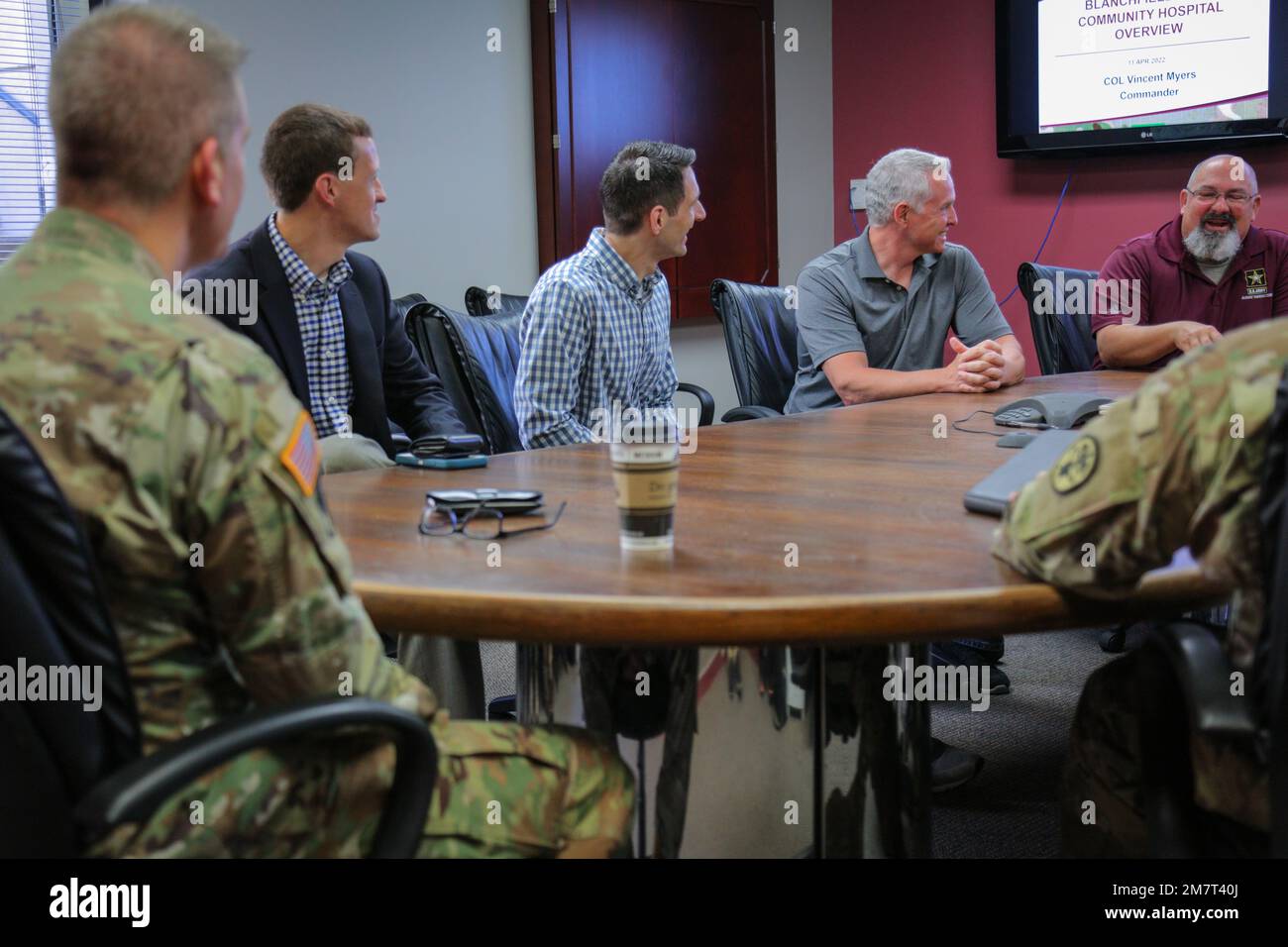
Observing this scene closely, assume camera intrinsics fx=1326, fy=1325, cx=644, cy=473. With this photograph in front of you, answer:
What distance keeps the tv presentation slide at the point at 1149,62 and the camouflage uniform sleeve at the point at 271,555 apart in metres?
4.93

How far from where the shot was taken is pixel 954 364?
10.4 ft

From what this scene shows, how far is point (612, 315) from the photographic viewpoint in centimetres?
287

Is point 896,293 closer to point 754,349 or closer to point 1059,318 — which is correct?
point 754,349

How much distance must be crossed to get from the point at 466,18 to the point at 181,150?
421 cm

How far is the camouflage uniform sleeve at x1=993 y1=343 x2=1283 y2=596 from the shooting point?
1.07m

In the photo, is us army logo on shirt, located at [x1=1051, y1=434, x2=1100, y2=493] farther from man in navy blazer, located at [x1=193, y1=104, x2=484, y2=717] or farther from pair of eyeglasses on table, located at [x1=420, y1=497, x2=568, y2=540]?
man in navy blazer, located at [x1=193, y1=104, x2=484, y2=717]

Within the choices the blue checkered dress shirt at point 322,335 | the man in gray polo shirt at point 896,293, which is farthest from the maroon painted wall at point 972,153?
the blue checkered dress shirt at point 322,335

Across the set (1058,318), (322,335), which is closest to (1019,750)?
(1058,318)

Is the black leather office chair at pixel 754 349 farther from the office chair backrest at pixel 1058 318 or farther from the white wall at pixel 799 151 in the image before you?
the white wall at pixel 799 151

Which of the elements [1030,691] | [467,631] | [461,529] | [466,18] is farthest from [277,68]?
[467,631]

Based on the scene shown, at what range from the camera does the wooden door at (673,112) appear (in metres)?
5.24

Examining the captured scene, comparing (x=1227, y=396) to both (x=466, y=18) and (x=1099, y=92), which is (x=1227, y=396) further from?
(x=1099, y=92)

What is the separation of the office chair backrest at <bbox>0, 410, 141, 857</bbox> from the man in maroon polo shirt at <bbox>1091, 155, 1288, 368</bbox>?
3.31m

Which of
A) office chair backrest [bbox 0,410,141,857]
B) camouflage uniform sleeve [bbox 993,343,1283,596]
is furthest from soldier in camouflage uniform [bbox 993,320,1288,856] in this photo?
office chair backrest [bbox 0,410,141,857]
